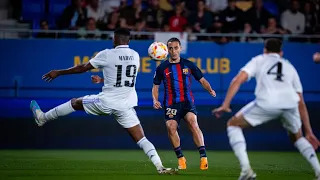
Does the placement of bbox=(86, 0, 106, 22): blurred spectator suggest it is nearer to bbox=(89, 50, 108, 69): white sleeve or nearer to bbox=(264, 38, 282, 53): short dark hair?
bbox=(89, 50, 108, 69): white sleeve

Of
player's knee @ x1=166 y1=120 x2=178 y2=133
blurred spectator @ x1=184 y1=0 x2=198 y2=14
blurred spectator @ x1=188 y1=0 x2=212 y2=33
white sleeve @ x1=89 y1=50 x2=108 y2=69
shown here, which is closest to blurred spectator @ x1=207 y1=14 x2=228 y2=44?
blurred spectator @ x1=188 y1=0 x2=212 y2=33

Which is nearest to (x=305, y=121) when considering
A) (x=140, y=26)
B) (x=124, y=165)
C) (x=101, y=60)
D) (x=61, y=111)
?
(x=101, y=60)

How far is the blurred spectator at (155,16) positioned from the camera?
19156 mm

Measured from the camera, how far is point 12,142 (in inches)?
698

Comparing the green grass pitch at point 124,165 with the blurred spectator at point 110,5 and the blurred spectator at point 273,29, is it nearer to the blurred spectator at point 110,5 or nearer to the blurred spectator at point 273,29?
the blurred spectator at point 273,29

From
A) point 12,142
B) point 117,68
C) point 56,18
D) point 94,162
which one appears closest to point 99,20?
point 56,18

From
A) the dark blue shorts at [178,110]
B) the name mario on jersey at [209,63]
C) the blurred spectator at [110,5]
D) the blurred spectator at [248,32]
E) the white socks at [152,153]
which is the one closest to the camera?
the white socks at [152,153]

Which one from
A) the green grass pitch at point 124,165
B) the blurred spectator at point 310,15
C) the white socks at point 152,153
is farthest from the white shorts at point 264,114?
the blurred spectator at point 310,15

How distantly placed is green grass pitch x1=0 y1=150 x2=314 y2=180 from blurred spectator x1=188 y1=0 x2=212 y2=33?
3551 millimetres

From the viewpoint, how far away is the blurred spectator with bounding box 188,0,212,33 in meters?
19.1

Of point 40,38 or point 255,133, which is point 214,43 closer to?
point 255,133

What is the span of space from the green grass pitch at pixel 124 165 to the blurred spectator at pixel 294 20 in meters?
3.91

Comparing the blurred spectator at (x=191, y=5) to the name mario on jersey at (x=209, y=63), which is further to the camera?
the blurred spectator at (x=191, y=5)

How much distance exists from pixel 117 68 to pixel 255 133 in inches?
311
